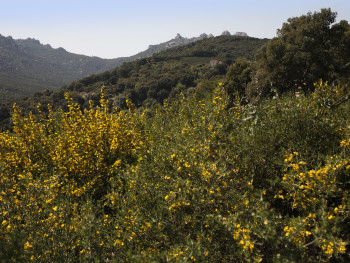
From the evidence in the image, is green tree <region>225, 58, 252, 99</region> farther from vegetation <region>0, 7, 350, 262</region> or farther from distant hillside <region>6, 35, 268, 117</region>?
vegetation <region>0, 7, 350, 262</region>

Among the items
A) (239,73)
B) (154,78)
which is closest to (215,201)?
(239,73)

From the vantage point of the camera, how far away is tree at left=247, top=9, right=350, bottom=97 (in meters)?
20.6

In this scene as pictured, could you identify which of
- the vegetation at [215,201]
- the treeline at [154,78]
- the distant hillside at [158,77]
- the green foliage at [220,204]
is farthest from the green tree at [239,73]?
the green foliage at [220,204]

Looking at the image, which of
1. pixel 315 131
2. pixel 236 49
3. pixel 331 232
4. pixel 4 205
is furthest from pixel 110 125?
pixel 236 49

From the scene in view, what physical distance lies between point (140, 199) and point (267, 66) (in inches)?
836

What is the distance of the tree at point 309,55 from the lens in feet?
67.7

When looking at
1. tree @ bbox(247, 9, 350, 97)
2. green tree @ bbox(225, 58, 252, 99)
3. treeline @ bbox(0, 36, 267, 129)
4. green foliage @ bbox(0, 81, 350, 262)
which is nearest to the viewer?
green foliage @ bbox(0, 81, 350, 262)

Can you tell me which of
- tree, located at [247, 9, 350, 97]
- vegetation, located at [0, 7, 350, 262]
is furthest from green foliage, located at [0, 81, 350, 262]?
tree, located at [247, 9, 350, 97]

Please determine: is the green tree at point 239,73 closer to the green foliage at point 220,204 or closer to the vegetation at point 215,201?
the vegetation at point 215,201

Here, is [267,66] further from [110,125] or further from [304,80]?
[110,125]

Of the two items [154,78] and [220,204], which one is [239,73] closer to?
[220,204]

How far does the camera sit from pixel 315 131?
5035mm

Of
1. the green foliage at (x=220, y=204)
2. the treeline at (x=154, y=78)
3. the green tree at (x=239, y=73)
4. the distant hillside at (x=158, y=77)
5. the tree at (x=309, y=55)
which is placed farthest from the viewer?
the distant hillside at (x=158, y=77)

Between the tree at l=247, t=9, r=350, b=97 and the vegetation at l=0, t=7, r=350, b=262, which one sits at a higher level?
the tree at l=247, t=9, r=350, b=97
